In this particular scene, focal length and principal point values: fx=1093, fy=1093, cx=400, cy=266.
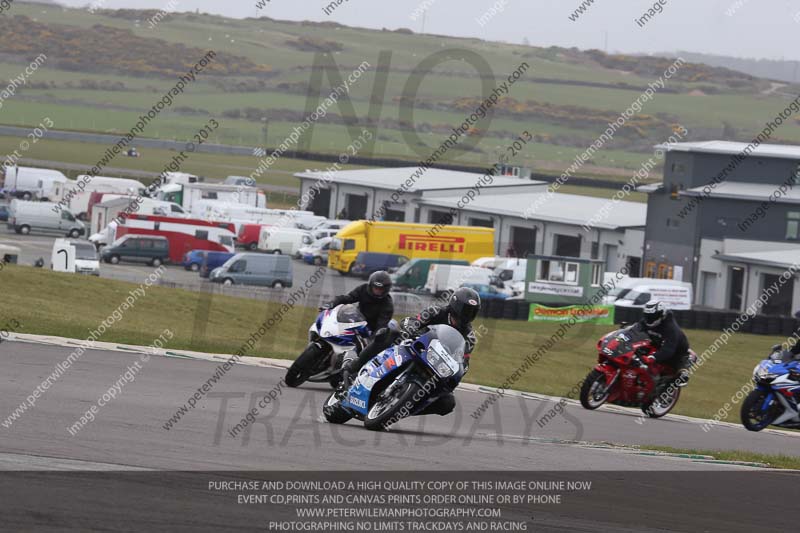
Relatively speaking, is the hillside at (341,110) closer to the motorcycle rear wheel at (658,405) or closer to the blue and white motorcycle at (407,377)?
the motorcycle rear wheel at (658,405)

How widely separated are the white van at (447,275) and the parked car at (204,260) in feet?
30.5

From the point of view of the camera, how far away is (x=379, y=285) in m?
14.1

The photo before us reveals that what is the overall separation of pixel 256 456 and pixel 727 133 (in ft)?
563

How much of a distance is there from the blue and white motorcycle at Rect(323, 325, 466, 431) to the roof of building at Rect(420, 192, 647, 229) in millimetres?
50434

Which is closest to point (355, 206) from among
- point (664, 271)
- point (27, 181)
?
point (27, 181)

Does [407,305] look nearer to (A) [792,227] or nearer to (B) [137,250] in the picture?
(B) [137,250]

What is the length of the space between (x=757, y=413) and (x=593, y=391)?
2598 mm

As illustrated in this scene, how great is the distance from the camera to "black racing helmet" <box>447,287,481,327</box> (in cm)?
1151

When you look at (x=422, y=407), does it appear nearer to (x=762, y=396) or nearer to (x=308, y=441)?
(x=308, y=441)

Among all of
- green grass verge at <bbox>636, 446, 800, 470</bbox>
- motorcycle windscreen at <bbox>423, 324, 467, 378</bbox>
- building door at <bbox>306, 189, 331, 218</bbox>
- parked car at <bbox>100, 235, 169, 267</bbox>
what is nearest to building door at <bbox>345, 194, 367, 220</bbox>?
building door at <bbox>306, 189, 331, 218</bbox>

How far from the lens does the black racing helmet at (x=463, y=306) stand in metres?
11.5

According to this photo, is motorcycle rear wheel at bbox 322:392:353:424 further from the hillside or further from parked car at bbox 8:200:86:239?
the hillside

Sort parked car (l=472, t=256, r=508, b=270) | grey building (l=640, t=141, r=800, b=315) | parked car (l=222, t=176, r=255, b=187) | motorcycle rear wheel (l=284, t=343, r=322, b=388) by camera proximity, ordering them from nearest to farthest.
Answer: motorcycle rear wheel (l=284, t=343, r=322, b=388) → grey building (l=640, t=141, r=800, b=315) → parked car (l=472, t=256, r=508, b=270) → parked car (l=222, t=176, r=255, b=187)
